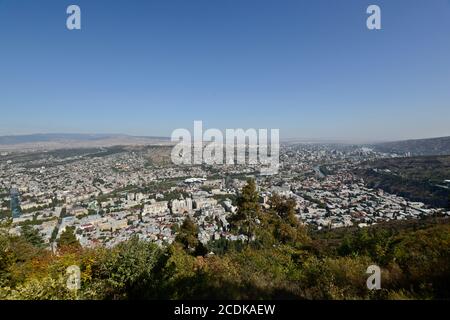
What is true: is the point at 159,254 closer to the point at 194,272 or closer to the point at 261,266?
the point at 194,272

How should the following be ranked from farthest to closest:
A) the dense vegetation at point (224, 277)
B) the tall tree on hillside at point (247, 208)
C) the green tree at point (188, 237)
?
the green tree at point (188, 237)
the tall tree on hillside at point (247, 208)
the dense vegetation at point (224, 277)

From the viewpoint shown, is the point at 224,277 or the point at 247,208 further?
the point at 247,208

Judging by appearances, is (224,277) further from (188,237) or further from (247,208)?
(188,237)

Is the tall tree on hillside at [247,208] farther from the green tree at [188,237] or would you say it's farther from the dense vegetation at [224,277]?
the dense vegetation at [224,277]

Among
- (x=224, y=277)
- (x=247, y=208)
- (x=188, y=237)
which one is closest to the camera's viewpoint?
(x=224, y=277)

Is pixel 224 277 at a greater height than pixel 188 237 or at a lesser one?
greater

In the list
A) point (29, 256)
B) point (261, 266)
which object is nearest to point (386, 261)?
point (261, 266)

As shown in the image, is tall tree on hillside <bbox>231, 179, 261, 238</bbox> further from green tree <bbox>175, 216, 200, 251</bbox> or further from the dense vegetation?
the dense vegetation

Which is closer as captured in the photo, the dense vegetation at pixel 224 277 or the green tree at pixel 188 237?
the dense vegetation at pixel 224 277

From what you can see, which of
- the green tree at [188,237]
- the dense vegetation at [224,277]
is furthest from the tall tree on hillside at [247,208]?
the dense vegetation at [224,277]

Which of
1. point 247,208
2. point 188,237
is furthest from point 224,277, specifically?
point 188,237

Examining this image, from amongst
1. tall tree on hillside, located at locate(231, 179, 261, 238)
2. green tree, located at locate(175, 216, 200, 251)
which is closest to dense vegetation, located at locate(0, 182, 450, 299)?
tall tree on hillside, located at locate(231, 179, 261, 238)
